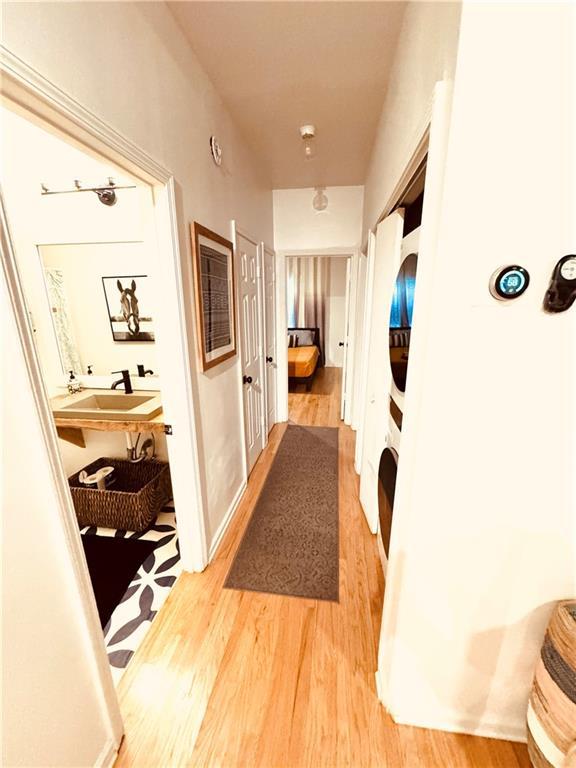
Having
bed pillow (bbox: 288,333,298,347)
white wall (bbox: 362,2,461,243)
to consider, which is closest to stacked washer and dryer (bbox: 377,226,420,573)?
white wall (bbox: 362,2,461,243)

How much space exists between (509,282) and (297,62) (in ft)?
5.25

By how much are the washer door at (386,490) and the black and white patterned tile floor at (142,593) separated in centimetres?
121

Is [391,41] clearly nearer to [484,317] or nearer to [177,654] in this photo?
[484,317]

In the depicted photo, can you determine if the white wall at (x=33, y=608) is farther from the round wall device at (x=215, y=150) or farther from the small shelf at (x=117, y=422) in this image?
the round wall device at (x=215, y=150)

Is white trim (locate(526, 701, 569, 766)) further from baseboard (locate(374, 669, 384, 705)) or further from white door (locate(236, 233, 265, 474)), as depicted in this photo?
white door (locate(236, 233, 265, 474))

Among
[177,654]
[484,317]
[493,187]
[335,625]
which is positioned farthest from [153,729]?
[493,187]

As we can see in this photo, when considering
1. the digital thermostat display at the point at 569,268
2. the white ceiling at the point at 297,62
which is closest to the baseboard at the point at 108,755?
the digital thermostat display at the point at 569,268

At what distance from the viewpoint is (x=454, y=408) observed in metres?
0.85

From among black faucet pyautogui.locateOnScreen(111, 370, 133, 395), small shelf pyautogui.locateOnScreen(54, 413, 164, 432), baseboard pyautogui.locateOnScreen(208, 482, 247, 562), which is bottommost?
baseboard pyautogui.locateOnScreen(208, 482, 247, 562)

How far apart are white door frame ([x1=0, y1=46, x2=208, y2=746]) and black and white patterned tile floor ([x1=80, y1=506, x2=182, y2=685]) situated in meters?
0.16

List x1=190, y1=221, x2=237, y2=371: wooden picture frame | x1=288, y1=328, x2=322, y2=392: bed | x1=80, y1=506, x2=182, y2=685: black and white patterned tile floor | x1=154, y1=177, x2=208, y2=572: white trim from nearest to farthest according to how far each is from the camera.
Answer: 1. x1=154, y1=177, x2=208, y2=572: white trim
2. x1=80, y1=506, x2=182, y2=685: black and white patterned tile floor
3. x1=190, y1=221, x2=237, y2=371: wooden picture frame
4. x1=288, y1=328, x2=322, y2=392: bed

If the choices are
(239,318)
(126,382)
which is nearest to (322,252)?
(239,318)

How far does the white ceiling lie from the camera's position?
4.07 ft

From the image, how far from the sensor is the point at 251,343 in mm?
2717
